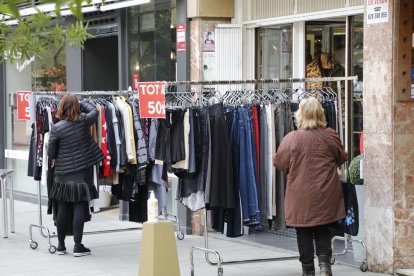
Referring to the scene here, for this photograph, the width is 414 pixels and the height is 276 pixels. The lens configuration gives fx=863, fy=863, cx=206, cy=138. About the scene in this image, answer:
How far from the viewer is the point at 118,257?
1031 cm

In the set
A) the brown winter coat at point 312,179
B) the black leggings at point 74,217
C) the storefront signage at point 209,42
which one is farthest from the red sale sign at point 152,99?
the storefront signage at point 209,42

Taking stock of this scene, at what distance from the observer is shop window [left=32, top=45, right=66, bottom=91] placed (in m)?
15.4

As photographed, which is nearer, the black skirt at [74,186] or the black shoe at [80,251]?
the black skirt at [74,186]

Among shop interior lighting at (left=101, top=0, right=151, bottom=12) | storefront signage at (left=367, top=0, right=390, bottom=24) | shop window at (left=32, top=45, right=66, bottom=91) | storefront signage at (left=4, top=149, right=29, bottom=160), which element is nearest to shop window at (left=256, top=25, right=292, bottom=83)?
→ shop interior lighting at (left=101, top=0, right=151, bottom=12)

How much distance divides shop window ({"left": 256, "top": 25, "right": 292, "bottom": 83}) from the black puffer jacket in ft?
9.49

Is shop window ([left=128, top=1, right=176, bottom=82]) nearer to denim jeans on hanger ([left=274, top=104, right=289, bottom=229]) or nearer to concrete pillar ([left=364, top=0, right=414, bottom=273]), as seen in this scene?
denim jeans on hanger ([left=274, top=104, right=289, bottom=229])

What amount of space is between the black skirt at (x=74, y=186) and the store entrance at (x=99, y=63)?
4.83 metres

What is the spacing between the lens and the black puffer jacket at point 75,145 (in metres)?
9.95

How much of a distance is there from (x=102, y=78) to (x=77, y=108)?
4.97 m

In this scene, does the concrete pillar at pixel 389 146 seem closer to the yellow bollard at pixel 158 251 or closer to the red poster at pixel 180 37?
the yellow bollard at pixel 158 251

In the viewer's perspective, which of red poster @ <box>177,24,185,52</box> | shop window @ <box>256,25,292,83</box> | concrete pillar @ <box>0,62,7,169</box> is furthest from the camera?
concrete pillar @ <box>0,62,7,169</box>

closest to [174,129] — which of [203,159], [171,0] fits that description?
[203,159]

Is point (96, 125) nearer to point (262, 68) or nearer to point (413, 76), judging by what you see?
point (262, 68)

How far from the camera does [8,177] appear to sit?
12.4 m
